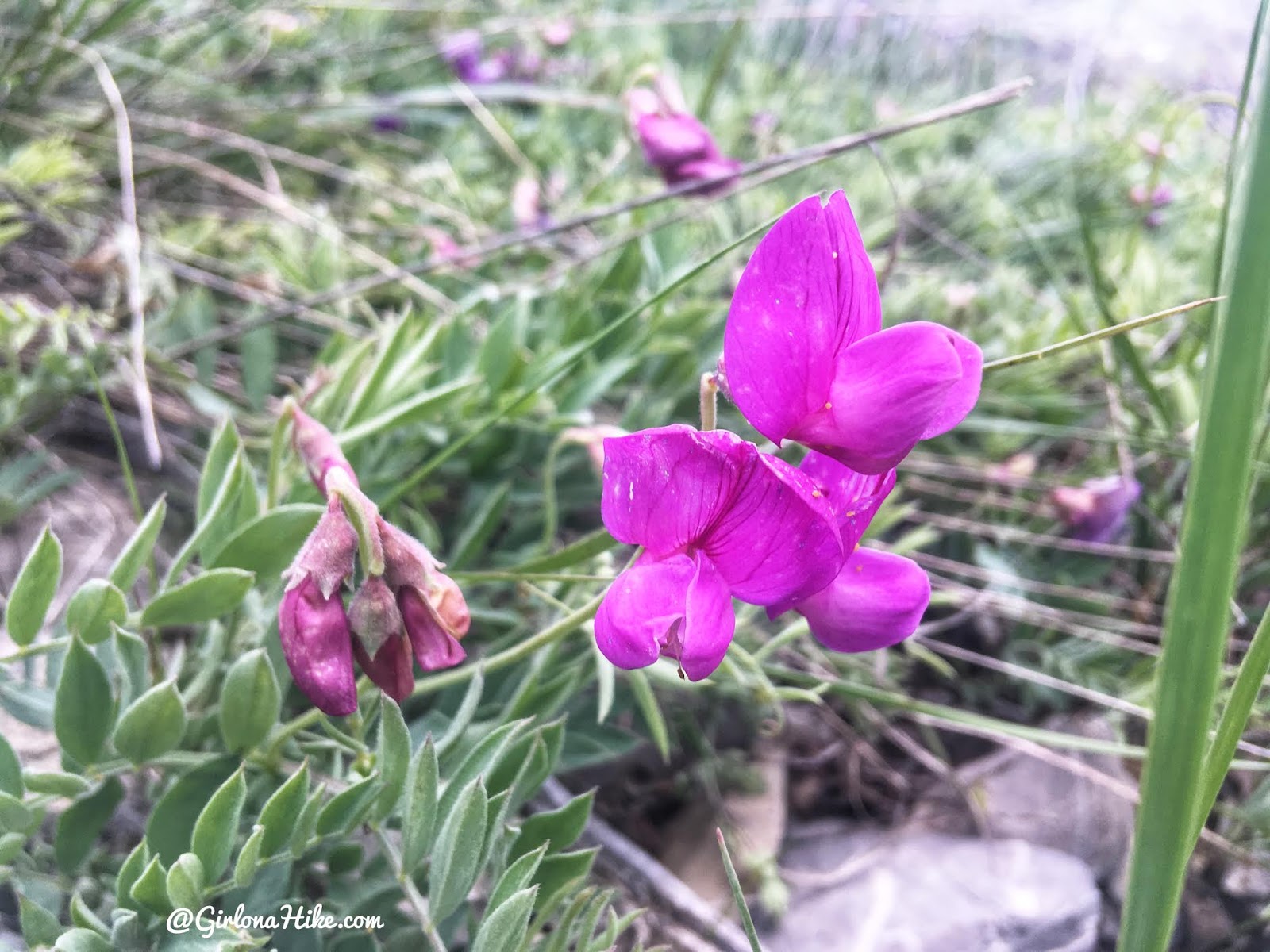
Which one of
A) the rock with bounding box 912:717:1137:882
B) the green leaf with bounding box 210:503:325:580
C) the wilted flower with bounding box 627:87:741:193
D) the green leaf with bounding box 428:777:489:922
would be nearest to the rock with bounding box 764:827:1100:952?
the rock with bounding box 912:717:1137:882

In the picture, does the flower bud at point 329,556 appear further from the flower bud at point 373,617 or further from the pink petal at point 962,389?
the pink petal at point 962,389

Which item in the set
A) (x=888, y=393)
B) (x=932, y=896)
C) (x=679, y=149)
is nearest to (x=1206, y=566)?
(x=888, y=393)

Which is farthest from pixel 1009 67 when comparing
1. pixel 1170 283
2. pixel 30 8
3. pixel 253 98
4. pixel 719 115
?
pixel 30 8

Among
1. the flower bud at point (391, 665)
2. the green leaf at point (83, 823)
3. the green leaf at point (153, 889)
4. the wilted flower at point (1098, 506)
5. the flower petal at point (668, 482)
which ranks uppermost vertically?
the flower petal at point (668, 482)

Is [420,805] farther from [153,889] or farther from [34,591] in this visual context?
[34,591]

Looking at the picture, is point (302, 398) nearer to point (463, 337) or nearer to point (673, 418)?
point (463, 337)

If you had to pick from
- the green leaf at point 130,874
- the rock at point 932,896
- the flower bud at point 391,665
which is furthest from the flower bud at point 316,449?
the rock at point 932,896
